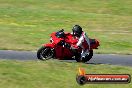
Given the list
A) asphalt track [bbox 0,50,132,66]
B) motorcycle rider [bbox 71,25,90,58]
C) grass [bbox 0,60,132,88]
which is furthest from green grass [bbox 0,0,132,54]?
grass [bbox 0,60,132,88]

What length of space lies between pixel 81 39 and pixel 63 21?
20.5 metres

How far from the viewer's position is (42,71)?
59.9ft

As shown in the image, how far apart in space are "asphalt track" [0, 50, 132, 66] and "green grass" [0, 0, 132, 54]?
1.18 meters

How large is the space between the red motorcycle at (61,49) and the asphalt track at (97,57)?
36.1 inches

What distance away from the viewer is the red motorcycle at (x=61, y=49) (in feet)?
70.8

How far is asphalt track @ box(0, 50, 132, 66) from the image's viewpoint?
22875 millimetres

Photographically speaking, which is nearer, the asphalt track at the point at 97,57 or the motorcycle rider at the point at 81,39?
the motorcycle rider at the point at 81,39

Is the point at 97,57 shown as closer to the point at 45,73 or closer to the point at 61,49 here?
the point at 61,49

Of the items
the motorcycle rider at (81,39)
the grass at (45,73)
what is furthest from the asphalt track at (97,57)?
the grass at (45,73)

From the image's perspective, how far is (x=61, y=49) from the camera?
21828 millimetres

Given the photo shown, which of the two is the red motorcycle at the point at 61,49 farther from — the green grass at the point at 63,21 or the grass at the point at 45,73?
the green grass at the point at 63,21

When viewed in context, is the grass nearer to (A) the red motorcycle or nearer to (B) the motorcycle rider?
(A) the red motorcycle

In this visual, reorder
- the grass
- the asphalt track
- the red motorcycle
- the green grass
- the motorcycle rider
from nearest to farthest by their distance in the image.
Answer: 1. the grass
2. the red motorcycle
3. the motorcycle rider
4. the asphalt track
5. the green grass

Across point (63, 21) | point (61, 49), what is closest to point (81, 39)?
point (61, 49)
